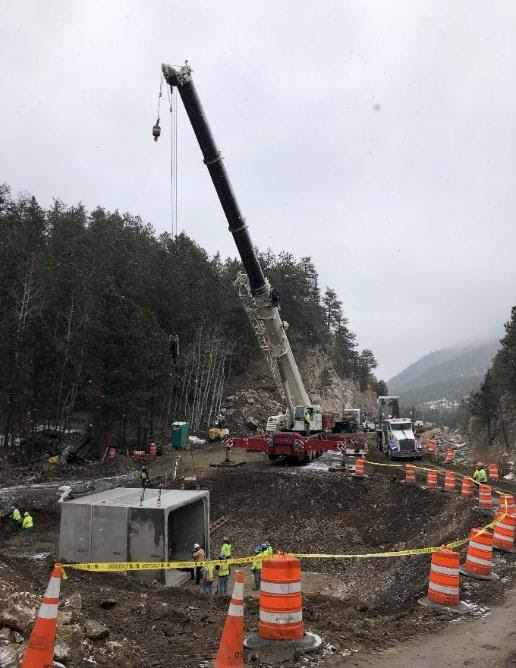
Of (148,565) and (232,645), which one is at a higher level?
(232,645)

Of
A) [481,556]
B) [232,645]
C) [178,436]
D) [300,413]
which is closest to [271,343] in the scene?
[300,413]

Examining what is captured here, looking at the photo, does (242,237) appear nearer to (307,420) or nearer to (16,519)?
(307,420)

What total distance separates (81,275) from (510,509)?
33747mm

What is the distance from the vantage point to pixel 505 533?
12.3 metres

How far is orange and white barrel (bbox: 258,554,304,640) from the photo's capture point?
22.1 feet

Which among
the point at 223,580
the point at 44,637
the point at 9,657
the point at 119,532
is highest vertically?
the point at 44,637

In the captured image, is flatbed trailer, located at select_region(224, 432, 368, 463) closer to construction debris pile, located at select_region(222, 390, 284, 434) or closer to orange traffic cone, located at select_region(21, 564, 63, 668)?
construction debris pile, located at select_region(222, 390, 284, 434)

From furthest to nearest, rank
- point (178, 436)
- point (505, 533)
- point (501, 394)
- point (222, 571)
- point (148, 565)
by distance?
point (501, 394), point (178, 436), point (222, 571), point (505, 533), point (148, 565)

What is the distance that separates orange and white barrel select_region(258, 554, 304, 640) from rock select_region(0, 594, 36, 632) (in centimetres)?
288

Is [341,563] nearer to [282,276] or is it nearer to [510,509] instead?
[510,509]

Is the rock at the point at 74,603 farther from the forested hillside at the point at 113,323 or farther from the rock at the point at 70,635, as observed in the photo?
the forested hillside at the point at 113,323

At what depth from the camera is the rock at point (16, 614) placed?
21.0 ft

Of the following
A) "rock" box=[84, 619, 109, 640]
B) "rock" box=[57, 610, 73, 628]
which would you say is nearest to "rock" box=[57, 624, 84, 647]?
"rock" box=[84, 619, 109, 640]

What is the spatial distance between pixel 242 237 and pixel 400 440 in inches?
636
